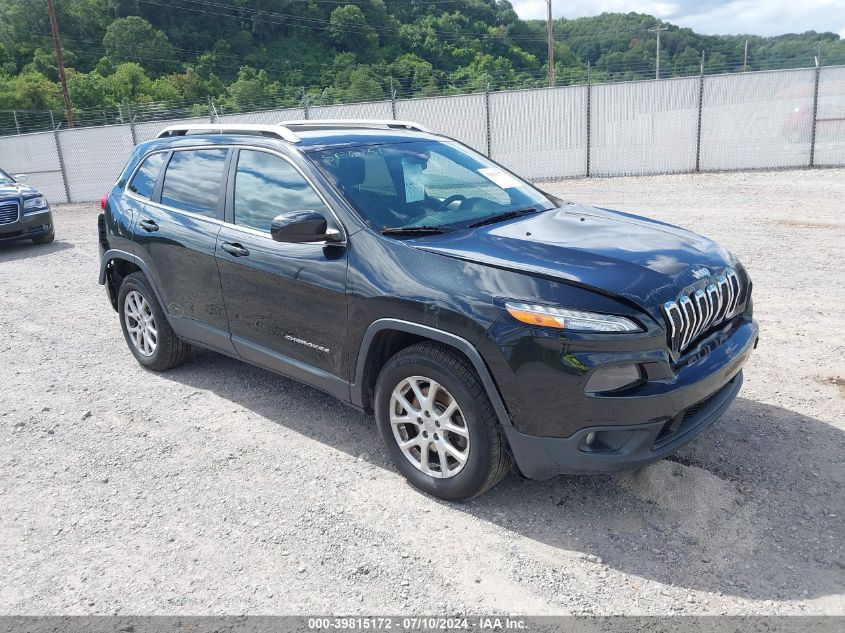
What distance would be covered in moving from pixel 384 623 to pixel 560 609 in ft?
2.30

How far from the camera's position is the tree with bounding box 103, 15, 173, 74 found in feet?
217

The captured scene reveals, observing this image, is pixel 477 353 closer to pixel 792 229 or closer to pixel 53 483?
pixel 53 483

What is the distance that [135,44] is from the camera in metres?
66.8

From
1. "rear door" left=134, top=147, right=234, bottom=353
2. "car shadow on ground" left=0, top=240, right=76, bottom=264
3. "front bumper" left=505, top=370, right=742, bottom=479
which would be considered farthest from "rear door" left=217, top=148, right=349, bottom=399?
"car shadow on ground" left=0, top=240, right=76, bottom=264

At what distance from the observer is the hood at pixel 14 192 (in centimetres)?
1130

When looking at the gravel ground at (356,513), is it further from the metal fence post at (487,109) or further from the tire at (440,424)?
the metal fence post at (487,109)

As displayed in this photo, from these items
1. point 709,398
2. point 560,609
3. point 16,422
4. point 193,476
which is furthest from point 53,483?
point 709,398

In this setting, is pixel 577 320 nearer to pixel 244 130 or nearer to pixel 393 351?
pixel 393 351

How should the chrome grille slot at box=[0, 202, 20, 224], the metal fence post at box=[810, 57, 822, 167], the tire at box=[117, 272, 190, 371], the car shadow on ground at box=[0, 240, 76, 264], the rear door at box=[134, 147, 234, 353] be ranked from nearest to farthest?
the rear door at box=[134, 147, 234, 353] → the tire at box=[117, 272, 190, 371] → the chrome grille slot at box=[0, 202, 20, 224] → the car shadow on ground at box=[0, 240, 76, 264] → the metal fence post at box=[810, 57, 822, 167]

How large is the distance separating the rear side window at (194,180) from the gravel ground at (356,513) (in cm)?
137

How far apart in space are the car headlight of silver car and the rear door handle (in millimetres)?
9020

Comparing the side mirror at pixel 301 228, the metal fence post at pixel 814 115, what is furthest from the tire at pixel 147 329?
the metal fence post at pixel 814 115

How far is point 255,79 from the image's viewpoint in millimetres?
57719

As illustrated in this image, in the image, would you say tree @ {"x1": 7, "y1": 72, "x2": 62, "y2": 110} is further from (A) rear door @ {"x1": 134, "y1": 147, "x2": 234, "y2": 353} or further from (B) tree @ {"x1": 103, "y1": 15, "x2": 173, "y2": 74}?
(A) rear door @ {"x1": 134, "y1": 147, "x2": 234, "y2": 353}
